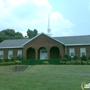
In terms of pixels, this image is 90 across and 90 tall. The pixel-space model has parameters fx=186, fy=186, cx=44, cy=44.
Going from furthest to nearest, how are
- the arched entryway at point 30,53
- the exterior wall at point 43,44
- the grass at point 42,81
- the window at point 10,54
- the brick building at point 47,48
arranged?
the window at point 10,54 < the arched entryway at point 30,53 < the exterior wall at point 43,44 < the brick building at point 47,48 < the grass at point 42,81

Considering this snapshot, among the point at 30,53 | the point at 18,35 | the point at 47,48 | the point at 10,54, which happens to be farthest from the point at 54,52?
the point at 18,35

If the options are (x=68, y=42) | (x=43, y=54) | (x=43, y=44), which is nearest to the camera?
(x=43, y=44)

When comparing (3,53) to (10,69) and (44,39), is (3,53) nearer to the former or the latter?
(44,39)

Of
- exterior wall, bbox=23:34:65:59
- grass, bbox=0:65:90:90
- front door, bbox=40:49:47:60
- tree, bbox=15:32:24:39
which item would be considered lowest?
grass, bbox=0:65:90:90

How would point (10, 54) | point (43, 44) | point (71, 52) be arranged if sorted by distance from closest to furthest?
point (71, 52) → point (43, 44) → point (10, 54)

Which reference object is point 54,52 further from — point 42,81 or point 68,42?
point 42,81

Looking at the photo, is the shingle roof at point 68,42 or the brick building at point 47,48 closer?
the brick building at point 47,48

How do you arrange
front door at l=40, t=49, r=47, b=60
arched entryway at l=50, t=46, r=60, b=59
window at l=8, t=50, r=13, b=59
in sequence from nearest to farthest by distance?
arched entryway at l=50, t=46, r=60, b=59, front door at l=40, t=49, r=47, b=60, window at l=8, t=50, r=13, b=59

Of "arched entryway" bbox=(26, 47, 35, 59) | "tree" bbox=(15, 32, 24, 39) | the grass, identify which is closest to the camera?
the grass

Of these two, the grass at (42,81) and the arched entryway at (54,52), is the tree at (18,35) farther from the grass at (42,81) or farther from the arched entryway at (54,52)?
the grass at (42,81)

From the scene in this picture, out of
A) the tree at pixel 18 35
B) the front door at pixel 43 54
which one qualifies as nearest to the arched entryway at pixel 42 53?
the front door at pixel 43 54

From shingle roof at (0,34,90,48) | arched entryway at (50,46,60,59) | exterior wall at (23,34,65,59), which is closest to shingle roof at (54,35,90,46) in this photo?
shingle roof at (0,34,90,48)

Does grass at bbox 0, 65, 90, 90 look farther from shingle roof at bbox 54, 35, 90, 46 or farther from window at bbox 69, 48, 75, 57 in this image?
shingle roof at bbox 54, 35, 90, 46

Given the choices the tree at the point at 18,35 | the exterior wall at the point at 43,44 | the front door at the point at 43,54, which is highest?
the tree at the point at 18,35
